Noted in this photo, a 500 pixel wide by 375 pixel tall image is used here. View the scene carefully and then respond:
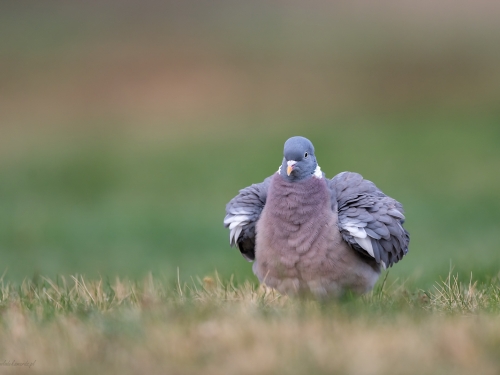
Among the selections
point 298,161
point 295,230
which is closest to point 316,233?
point 295,230

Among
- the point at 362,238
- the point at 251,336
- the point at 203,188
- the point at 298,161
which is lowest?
the point at 203,188

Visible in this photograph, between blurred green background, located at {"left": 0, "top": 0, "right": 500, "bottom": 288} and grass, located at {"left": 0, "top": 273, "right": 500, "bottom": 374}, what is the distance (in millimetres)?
2402

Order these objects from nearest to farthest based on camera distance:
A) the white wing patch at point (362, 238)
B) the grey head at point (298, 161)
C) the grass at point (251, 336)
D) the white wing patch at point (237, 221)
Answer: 1. the grass at point (251, 336)
2. the white wing patch at point (362, 238)
3. the grey head at point (298, 161)
4. the white wing patch at point (237, 221)

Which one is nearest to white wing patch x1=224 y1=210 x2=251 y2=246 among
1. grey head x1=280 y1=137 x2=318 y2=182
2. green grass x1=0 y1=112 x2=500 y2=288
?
grey head x1=280 y1=137 x2=318 y2=182

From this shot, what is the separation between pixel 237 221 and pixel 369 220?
0.86 m

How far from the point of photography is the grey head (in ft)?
17.0

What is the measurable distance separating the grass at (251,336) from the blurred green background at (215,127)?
7.88 ft

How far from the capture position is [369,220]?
5.09 metres

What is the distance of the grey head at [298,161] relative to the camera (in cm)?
519

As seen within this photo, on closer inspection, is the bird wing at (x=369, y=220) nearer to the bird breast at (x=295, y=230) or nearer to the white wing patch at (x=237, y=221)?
the bird breast at (x=295, y=230)

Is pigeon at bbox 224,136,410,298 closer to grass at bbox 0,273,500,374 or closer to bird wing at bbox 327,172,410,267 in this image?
bird wing at bbox 327,172,410,267

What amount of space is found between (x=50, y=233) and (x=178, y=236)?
1.89 metres

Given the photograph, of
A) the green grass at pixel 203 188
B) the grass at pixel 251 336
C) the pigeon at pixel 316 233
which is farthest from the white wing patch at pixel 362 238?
the green grass at pixel 203 188

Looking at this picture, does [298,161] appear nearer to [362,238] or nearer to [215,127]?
[362,238]
